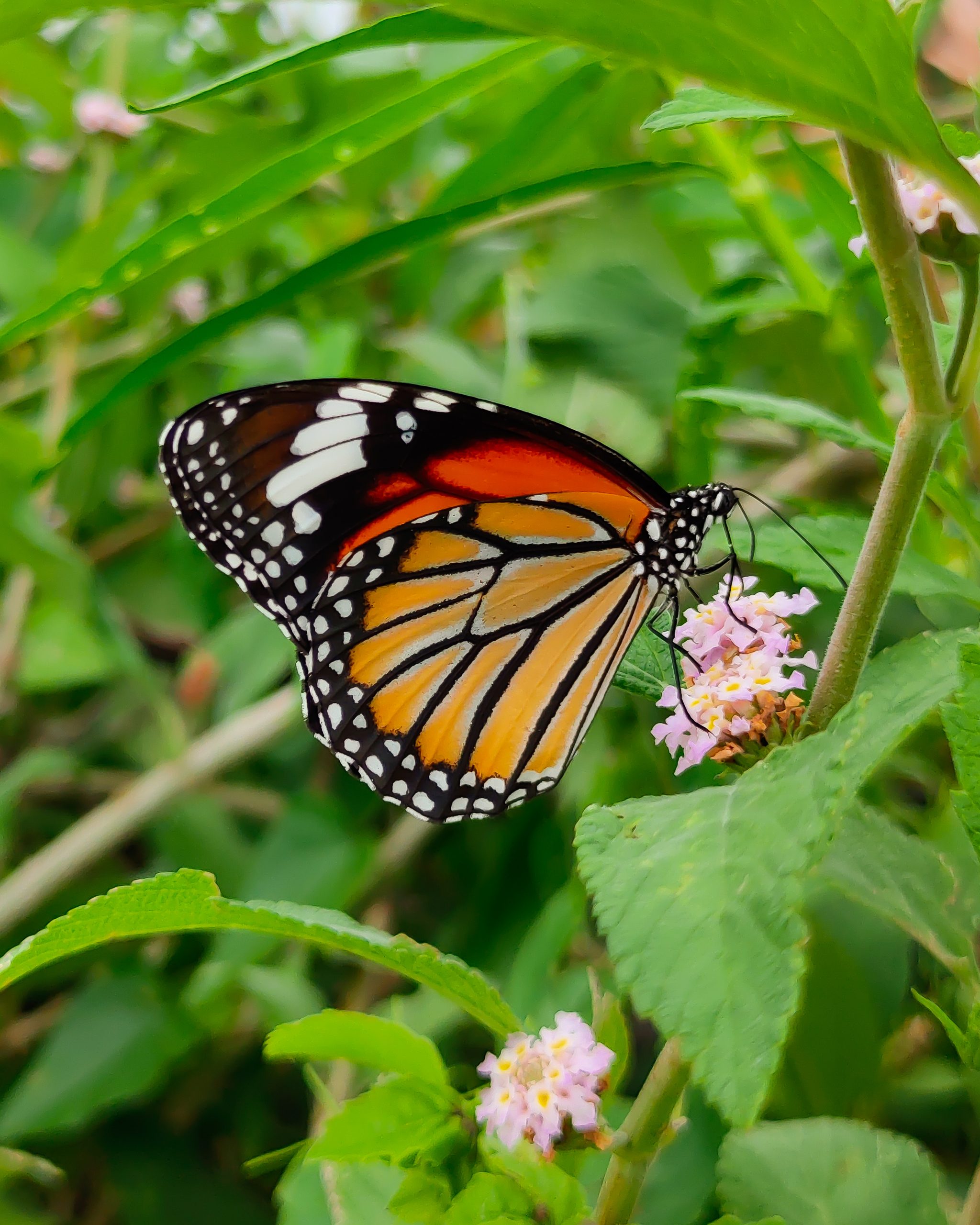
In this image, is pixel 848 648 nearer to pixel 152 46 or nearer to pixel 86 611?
pixel 86 611

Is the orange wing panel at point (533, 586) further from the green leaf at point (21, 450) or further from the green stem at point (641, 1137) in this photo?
the green leaf at point (21, 450)

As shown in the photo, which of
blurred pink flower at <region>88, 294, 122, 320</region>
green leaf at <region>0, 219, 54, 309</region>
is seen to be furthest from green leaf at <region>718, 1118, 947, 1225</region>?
blurred pink flower at <region>88, 294, 122, 320</region>

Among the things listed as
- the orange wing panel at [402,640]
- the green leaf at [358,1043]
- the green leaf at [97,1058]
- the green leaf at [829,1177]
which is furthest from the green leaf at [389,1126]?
the green leaf at [97,1058]

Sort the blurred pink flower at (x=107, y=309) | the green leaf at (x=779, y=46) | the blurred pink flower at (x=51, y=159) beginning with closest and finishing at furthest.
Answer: the green leaf at (x=779, y=46) → the blurred pink flower at (x=107, y=309) → the blurred pink flower at (x=51, y=159)

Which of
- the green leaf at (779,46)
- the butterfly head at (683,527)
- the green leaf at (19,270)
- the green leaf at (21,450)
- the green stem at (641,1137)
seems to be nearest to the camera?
the green leaf at (779,46)

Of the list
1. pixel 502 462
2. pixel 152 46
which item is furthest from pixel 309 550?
pixel 152 46

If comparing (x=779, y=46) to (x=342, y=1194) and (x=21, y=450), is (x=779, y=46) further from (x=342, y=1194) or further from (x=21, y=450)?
(x=21, y=450)

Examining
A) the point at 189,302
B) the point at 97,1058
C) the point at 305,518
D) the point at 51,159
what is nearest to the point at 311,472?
the point at 305,518

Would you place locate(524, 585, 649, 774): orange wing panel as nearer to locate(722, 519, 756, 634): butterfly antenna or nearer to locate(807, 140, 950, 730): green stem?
locate(722, 519, 756, 634): butterfly antenna
